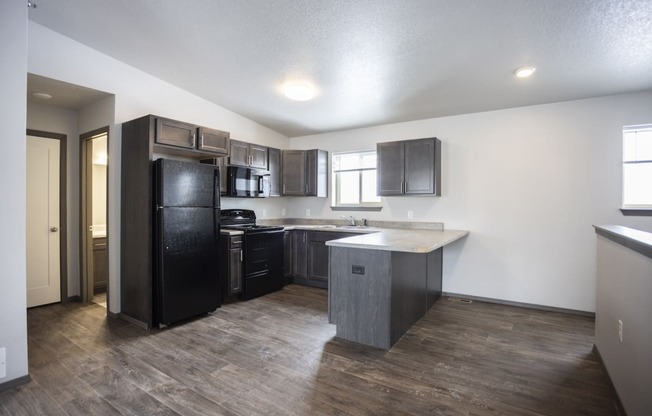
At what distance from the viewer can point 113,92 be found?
11.2ft

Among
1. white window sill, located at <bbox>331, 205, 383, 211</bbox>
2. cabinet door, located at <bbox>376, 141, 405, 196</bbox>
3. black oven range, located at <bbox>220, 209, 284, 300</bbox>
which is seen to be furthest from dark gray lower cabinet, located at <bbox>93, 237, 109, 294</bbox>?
cabinet door, located at <bbox>376, 141, 405, 196</bbox>

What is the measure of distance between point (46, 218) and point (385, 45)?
447 cm

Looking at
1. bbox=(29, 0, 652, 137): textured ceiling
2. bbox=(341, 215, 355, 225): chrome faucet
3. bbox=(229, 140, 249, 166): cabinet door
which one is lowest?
bbox=(341, 215, 355, 225): chrome faucet

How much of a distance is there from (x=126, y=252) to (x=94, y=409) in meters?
1.86

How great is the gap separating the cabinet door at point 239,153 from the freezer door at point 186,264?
1.10 meters

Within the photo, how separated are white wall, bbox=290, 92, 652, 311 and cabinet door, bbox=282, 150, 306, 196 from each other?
1.78 metres

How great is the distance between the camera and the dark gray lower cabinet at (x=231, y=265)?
3.99 meters

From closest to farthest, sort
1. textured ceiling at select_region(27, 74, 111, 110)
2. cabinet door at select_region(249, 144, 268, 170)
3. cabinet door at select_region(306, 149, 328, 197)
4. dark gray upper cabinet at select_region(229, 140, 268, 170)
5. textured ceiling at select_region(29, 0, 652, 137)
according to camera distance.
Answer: textured ceiling at select_region(29, 0, 652, 137)
textured ceiling at select_region(27, 74, 111, 110)
dark gray upper cabinet at select_region(229, 140, 268, 170)
cabinet door at select_region(249, 144, 268, 170)
cabinet door at select_region(306, 149, 328, 197)

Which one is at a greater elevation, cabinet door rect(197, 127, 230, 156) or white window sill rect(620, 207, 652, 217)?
cabinet door rect(197, 127, 230, 156)

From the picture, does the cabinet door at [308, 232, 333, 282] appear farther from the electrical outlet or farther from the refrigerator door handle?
the electrical outlet

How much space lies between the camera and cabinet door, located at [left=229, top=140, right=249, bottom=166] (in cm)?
440

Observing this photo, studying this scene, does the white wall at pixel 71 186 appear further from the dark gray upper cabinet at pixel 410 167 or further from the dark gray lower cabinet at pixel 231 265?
the dark gray upper cabinet at pixel 410 167

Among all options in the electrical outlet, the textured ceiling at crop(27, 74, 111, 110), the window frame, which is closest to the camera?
the electrical outlet

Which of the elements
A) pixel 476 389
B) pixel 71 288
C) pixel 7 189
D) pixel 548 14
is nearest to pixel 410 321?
pixel 476 389
